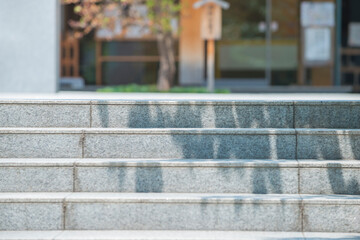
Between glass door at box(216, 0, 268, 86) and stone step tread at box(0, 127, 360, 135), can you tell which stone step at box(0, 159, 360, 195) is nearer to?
stone step tread at box(0, 127, 360, 135)

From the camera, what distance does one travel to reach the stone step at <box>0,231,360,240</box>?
5.79 m

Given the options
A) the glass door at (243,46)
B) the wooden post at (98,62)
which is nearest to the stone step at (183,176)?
the glass door at (243,46)

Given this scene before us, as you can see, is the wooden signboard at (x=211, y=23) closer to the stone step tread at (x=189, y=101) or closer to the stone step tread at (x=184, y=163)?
the stone step tread at (x=189, y=101)

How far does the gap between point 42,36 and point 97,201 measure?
514 centimetres

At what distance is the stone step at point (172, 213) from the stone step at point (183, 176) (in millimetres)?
A: 248

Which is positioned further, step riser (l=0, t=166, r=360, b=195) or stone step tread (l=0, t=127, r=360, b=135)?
stone step tread (l=0, t=127, r=360, b=135)

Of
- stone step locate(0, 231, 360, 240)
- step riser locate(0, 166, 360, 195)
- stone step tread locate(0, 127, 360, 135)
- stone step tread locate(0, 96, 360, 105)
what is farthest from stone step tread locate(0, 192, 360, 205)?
stone step tread locate(0, 96, 360, 105)

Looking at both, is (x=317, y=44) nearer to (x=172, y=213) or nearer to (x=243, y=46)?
(x=243, y=46)

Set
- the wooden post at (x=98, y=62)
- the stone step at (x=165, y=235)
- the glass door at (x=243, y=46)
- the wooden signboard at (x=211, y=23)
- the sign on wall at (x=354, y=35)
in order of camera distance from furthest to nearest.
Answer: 1. the wooden post at (x=98, y=62)
2. the sign on wall at (x=354, y=35)
3. the glass door at (x=243, y=46)
4. the wooden signboard at (x=211, y=23)
5. the stone step at (x=165, y=235)

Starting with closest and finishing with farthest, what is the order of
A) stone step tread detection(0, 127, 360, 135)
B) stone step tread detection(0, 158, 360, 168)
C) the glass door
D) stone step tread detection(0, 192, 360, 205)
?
stone step tread detection(0, 192, 360, 205)
stone step tread detection(0, 158, 360, 168)
stone step tread detection(0, 127, 360, 135)
the glass door

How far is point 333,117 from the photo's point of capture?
6.96m

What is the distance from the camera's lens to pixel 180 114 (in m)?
7.05

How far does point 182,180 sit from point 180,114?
0.92 metres

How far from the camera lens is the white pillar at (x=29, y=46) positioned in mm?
10492
